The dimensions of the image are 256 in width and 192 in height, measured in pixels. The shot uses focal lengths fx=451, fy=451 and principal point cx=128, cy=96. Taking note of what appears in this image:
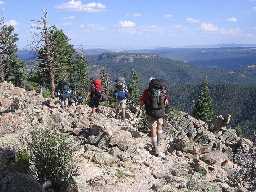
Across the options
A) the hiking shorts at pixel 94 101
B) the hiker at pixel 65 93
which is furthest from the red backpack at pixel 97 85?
the hiker at pixel 65 93

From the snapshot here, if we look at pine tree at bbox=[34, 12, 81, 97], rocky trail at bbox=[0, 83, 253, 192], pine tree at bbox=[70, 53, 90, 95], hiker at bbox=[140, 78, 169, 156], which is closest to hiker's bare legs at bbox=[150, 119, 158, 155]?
hiker at bbox=[140, 78, 169, 156]

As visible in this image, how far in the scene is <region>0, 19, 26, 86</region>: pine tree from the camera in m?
65.1

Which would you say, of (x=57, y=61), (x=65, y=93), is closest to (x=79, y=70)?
(x=57, y=61)

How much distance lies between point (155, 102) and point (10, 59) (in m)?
60.1

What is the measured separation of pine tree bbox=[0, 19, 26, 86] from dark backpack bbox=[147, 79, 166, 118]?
179 ft

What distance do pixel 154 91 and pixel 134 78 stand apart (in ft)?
274

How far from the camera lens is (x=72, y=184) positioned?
915cm

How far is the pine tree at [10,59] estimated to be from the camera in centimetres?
6506

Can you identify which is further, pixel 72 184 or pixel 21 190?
pixel 72 184

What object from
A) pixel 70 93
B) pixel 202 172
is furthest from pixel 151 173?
pixel 70 93

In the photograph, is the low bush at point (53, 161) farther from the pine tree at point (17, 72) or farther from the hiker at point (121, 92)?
the pine tree at point (17, 72)

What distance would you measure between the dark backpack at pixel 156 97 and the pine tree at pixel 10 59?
54684 millimetres

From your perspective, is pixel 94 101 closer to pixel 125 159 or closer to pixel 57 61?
pixel 125 159

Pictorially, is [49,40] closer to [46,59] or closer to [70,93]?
[46,59]
